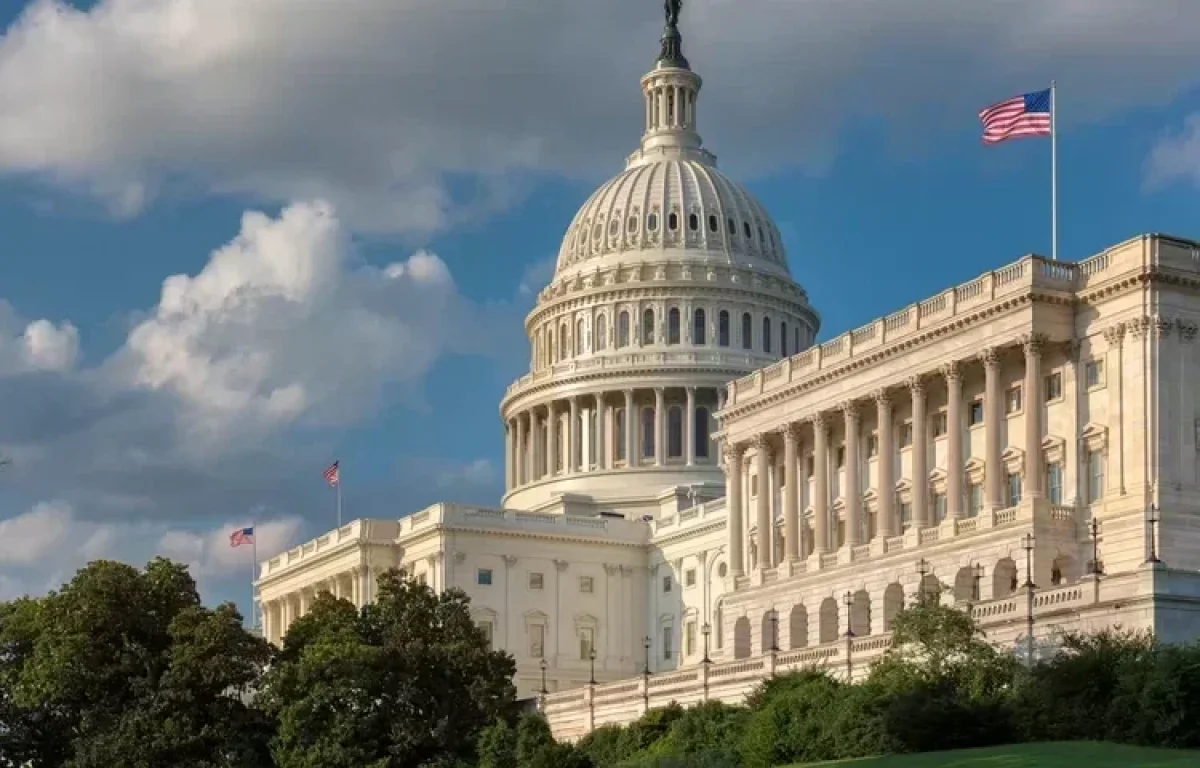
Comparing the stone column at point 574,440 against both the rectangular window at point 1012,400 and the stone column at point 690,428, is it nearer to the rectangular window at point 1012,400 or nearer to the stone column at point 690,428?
the stone column at point 690,428

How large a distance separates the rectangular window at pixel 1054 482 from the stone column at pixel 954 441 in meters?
5.01

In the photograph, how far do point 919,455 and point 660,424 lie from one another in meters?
70.7

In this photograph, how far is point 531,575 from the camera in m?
156

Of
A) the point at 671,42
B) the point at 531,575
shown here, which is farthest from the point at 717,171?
the point at 531,575

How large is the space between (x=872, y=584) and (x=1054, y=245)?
17956 mm

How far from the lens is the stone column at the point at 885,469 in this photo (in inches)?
4294

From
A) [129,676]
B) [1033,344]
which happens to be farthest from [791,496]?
[129,676]

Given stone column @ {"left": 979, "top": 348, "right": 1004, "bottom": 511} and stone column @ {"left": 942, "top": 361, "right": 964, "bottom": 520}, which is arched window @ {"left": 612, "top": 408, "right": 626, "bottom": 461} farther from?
stone column @ {"left": 979, "top": 348, "right": 1004, "bottom": 511}

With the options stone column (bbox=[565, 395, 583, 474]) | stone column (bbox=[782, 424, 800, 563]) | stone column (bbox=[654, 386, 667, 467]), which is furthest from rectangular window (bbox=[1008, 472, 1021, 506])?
stone column (bbox=[565, 395, 583, 474])

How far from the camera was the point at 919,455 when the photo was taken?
106812mm

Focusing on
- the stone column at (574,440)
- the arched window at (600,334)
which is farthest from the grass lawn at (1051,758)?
the arched window at (600,334)

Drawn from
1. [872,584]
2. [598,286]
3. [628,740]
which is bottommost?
[628,740]

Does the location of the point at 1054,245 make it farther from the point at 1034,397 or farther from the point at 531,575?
the point at 531,575

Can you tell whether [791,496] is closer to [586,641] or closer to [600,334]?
[586,641]
